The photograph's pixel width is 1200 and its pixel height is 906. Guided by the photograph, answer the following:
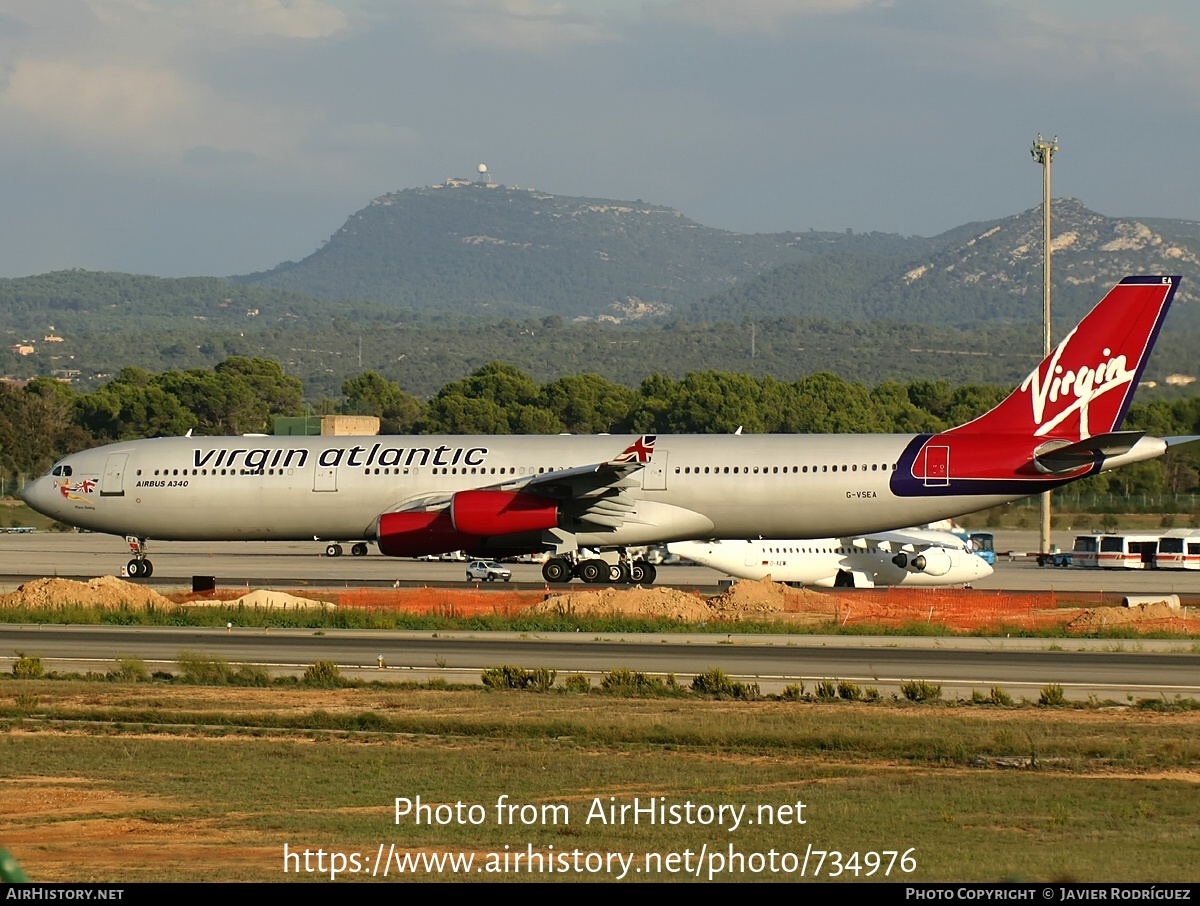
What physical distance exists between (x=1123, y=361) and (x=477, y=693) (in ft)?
71.4

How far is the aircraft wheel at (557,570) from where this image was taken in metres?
40.6

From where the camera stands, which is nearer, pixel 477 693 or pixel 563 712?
pixel 563 712

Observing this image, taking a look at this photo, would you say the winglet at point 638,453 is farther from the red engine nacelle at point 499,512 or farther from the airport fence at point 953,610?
the airport fence at point 953,610

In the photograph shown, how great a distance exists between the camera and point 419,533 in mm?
39031

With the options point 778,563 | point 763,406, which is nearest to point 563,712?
point 778,563

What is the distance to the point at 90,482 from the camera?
43.6 metres

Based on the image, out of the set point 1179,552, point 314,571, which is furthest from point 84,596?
point 1179,552

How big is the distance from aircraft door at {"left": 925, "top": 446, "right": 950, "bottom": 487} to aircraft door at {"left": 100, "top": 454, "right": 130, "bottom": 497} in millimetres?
22993

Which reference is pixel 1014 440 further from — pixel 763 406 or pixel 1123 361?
pixel 763 406

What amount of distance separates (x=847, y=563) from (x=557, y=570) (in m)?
9.88

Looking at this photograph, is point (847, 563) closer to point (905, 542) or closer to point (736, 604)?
point (905, 542)

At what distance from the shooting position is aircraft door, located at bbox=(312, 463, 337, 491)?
41.0 m

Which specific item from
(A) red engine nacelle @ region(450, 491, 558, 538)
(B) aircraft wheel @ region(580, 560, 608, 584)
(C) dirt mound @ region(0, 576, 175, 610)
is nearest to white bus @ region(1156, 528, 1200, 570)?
(B) aircraft wheel @ region(580, 560, 608, 584)

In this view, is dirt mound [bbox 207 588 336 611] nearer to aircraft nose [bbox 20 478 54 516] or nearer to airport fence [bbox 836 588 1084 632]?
aircraft nose [bbox 20 478 54 516]
